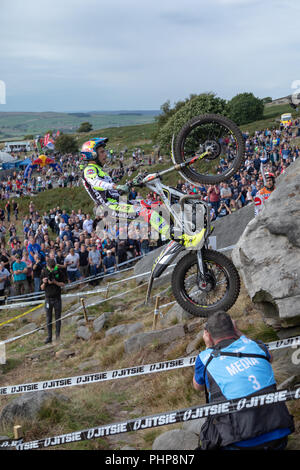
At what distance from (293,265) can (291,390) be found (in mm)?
2457

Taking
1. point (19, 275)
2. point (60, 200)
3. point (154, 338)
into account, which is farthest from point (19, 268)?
point (60, 200)

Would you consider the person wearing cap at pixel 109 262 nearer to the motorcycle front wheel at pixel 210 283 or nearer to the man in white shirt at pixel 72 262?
the man in white shirt at pixel 72 262

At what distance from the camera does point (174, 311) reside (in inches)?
399

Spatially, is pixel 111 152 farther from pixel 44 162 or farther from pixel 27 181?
pixel 27 181

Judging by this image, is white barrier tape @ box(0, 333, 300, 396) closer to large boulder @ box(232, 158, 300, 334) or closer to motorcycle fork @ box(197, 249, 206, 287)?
large boulder @ box(232, 158, 300, 334)

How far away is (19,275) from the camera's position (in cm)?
1606

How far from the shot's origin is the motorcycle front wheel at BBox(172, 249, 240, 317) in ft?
21.6

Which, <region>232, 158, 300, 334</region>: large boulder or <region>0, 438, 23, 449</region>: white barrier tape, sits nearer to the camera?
<region>0, 438, 23, 449</region>: white barrier tape

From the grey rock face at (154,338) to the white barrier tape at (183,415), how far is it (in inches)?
166

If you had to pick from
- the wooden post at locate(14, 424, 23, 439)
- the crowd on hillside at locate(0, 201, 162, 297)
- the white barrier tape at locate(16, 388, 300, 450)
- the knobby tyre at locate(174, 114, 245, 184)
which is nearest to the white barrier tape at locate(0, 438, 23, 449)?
the wooden post at locate(14, 424, 23, 439)

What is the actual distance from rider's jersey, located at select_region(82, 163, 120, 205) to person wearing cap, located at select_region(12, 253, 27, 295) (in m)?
9.21

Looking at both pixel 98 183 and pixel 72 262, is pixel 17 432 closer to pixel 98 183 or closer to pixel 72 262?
pixel 98 183

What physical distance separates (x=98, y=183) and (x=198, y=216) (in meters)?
1.66
